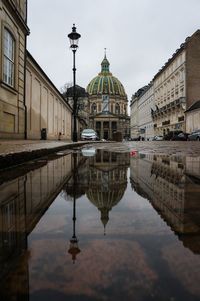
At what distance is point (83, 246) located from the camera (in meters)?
1.19

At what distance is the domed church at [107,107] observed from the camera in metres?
126

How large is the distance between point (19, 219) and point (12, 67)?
41.0 feet

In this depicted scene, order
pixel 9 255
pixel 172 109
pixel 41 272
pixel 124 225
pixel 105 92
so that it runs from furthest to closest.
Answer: pixel 105 92 → pixel 172 109 → pixel 124 225 → pixel 9 255 → pixel 41 272

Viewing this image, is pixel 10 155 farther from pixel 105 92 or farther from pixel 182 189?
pixel 105 92

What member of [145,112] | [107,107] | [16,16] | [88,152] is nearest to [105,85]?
[107,107]

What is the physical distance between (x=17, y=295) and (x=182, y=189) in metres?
1.95

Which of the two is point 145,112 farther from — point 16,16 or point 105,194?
point 105,194

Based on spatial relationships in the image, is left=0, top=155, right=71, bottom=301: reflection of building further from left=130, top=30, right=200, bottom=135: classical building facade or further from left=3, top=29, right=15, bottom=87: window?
left=130, top=30, right=200, bottom=135: classical building facade

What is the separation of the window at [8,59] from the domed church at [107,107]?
110243mm

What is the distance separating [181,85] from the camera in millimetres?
51625

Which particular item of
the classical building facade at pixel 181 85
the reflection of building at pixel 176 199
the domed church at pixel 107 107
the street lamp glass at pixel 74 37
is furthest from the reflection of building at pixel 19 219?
the domed church at pixel 107 107

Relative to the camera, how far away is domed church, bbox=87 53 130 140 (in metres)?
126

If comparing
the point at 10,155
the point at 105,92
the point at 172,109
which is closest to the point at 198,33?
the point at 172,109

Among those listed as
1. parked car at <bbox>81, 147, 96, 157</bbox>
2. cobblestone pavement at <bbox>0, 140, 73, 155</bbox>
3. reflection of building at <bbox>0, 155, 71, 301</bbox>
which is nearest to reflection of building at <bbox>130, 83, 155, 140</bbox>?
parked car at <bbox>81, 147, 96, 157</bbox>
